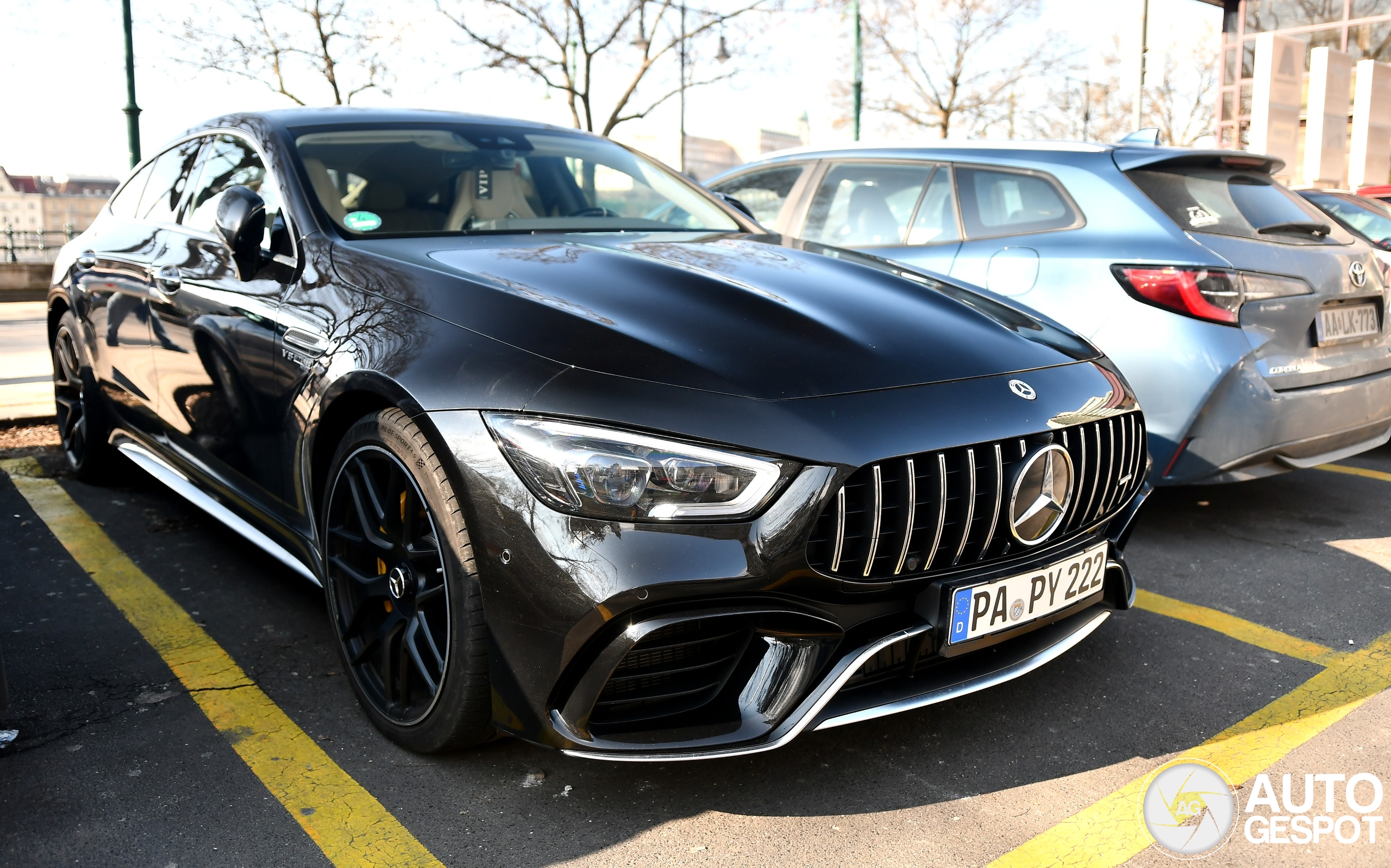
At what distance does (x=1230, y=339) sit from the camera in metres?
3.74

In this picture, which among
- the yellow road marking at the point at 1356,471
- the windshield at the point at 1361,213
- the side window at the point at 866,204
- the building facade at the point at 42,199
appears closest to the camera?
the side window at the point at 866,204

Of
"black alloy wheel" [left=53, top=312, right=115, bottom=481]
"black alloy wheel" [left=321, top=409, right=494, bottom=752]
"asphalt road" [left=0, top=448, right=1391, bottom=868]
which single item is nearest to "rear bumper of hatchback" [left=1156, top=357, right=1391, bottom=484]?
"asphalt road" [left=0, top=448, right=1391, bottom=868]

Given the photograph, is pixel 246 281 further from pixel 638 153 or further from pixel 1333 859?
pixel 1333 859

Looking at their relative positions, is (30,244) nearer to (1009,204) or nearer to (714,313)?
(1009,204)

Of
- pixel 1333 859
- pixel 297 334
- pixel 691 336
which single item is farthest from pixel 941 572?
pixel 297 334

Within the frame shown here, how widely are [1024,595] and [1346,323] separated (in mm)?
2607

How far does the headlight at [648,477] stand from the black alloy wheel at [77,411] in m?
3.22

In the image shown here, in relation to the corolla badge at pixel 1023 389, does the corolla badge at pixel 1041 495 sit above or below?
below

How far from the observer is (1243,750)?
2.50 m

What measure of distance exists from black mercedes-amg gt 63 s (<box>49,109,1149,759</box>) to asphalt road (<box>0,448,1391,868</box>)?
0.21 meters

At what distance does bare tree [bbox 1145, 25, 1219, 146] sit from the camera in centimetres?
3291

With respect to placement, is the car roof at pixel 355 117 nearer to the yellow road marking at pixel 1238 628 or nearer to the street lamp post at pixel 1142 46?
the yellow road marking at pixel 1238 628

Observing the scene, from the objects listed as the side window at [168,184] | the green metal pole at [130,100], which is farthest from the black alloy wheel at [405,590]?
the green metal pole at [130,100]

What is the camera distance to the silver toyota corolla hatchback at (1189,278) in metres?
3.77
